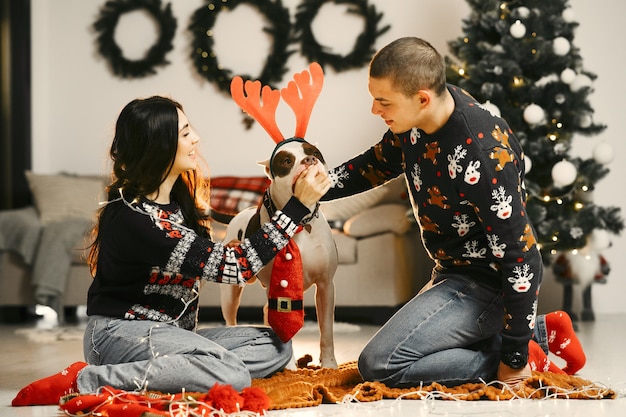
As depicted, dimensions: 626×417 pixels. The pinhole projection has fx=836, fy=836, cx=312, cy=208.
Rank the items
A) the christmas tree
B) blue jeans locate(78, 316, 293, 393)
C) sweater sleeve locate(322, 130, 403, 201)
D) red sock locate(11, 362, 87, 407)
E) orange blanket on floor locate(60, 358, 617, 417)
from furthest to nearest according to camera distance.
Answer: the christmas tree → sweater sleeve locate(322, 130, 403, 201) → red sock locate(11, 362, 87, 407) → blue jeans locate(78, 316, 293, 393) → orange blanket on floor locate(60, 358, 617, 417)

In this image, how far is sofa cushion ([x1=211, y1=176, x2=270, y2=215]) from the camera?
4602mm

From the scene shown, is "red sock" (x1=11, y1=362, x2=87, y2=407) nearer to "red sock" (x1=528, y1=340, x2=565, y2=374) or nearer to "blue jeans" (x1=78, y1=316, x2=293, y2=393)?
"blue jeans" (x1=78, y1=316, x2=293, y2=393)

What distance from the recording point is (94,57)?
17.5 feet

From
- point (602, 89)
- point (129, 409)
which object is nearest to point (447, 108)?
point (129, 409)

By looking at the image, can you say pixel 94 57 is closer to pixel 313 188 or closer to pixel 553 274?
pixel 553 274

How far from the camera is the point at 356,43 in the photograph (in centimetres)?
513

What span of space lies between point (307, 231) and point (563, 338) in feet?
2.65

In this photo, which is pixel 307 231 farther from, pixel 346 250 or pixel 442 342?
pixel 346 250

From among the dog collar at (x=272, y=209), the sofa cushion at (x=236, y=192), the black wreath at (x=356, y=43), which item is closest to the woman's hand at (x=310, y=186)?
the dog collar at (x=272, y=209)

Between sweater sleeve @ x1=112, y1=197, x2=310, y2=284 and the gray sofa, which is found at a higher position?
sweater sleeve @ x1=112, y1=197, x2=310, y2=284

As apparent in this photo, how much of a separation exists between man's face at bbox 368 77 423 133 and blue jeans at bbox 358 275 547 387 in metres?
0.50

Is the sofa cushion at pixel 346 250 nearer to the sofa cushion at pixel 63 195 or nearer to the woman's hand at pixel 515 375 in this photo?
the sofa cushion at pixel 63 195

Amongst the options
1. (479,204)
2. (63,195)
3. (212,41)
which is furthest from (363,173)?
(212,41)

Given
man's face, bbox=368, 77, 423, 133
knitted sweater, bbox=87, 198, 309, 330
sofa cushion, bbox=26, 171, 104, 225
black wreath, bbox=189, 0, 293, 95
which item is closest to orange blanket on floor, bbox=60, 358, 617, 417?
knitted sweater, bbox=87, 198, 309, 330
